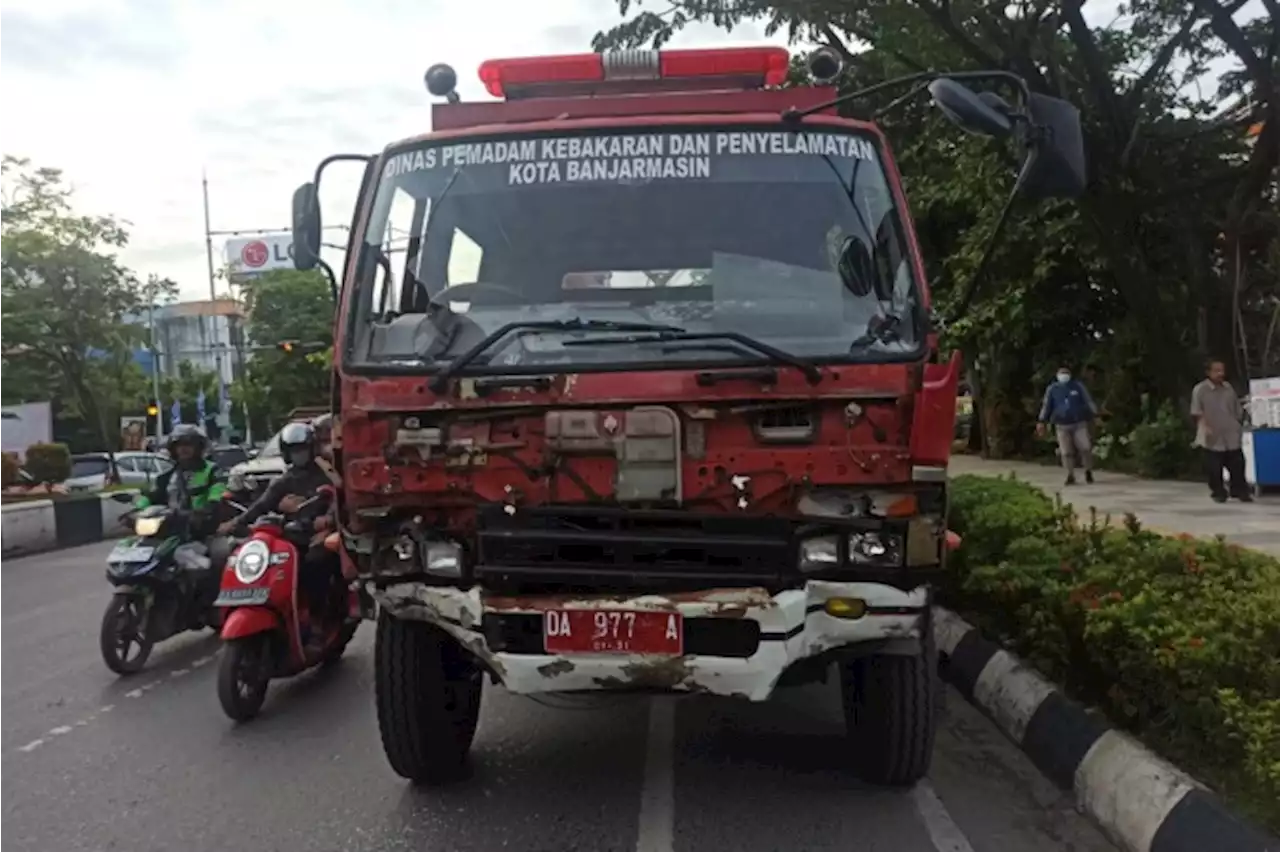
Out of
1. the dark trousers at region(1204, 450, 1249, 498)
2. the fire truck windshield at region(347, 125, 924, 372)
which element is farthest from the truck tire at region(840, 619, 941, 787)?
the dark trousers at region(1204, 450, 1249, 498)

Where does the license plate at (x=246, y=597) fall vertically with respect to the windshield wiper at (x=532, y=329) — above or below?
below

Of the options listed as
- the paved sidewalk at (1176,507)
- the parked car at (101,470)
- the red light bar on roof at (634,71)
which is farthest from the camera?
the parked car at (101,470)

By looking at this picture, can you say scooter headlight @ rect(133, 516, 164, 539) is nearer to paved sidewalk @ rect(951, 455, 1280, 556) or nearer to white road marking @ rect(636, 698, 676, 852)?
white road marking @ rect(636, 698, 676, 852)

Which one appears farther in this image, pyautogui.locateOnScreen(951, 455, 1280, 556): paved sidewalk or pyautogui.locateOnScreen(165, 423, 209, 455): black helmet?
pyautogui.locateOnScreen(951, 455, 1280, 556): paved sidewalk

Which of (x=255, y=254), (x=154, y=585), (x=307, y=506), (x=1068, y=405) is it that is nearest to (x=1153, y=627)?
(x=307, y=506)

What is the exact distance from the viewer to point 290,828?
504 centimetres

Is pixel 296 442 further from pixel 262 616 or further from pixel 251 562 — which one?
pixel 262 616

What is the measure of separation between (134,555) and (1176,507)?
10264 mm

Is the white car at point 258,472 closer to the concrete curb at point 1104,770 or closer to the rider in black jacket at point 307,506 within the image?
the rider in black jacket at point 307,506

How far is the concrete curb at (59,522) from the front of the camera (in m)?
18.9

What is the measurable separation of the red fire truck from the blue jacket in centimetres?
1222

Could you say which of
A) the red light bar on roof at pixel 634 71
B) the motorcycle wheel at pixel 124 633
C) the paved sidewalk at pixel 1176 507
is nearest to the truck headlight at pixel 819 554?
the red light bar on roof at pixel 634 71

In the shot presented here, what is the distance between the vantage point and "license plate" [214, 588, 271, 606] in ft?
22.4

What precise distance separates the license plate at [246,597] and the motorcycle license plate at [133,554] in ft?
4.76
